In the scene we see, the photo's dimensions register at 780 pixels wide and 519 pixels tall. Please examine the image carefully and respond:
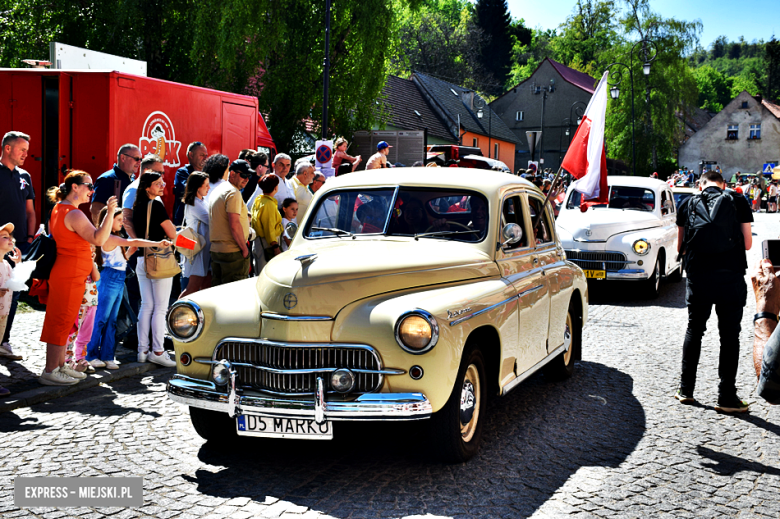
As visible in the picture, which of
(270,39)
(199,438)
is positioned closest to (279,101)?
(270,39)

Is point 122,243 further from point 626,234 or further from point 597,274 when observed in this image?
point 626,234

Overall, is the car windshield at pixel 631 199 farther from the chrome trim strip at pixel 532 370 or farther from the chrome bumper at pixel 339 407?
the chrome bumper at pixel 339 407

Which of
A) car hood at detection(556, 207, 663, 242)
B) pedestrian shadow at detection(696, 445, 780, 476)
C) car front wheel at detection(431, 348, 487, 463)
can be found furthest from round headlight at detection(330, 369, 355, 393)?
car hood at detection(556, 207, 663, 242)

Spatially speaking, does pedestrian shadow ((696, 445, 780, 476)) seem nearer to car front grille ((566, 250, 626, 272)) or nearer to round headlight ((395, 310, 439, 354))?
round headlight ((395, 310, 439, 354))

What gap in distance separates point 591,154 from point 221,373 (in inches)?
193

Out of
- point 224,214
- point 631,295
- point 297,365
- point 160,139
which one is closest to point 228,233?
point 224,214

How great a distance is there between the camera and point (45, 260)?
6.45m

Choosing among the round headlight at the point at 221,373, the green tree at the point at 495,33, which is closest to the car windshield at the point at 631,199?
the round headlight at the point at 221,373

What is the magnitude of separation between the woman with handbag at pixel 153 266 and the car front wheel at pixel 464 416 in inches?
146

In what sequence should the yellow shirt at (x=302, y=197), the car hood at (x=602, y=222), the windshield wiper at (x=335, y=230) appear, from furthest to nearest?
the car hood at (x=602, y=222) < the yellow shirt at (x=302, y=197) < the windshield wiper at (x=335, y=230)

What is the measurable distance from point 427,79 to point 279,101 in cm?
3257

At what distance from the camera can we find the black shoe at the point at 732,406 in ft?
20.6

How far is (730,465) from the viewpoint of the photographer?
5.04m

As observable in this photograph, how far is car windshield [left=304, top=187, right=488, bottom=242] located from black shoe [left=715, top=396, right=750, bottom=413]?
8.31ft
